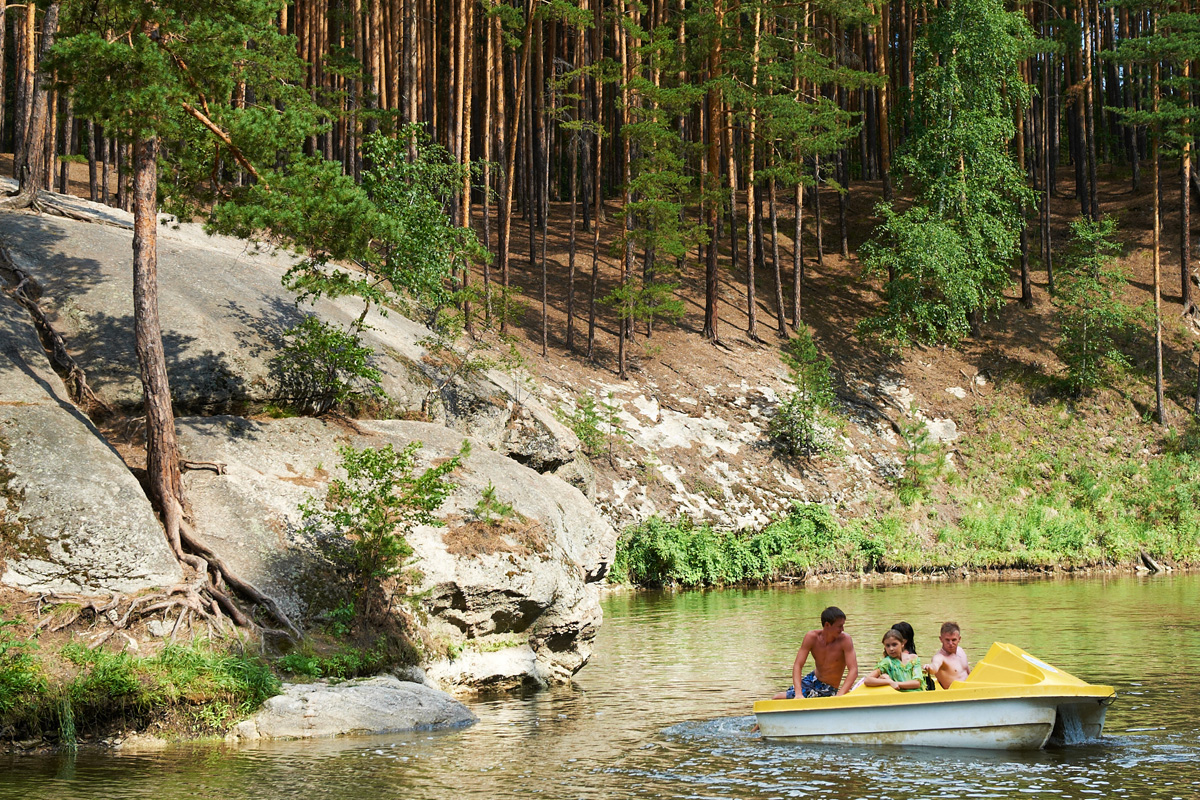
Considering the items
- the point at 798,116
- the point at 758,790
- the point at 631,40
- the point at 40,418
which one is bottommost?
the point at 758,790

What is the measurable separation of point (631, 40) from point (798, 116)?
6.16 metres

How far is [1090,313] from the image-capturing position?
36.4 m

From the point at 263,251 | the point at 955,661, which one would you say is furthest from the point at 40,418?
the point at 955,661

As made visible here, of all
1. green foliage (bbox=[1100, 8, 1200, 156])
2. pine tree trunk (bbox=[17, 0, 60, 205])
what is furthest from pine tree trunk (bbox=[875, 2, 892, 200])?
pine tree trunk (bbox=[17, 0, 60, 205])

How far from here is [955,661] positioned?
11578 mm

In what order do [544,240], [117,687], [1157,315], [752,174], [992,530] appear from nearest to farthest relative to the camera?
[117,687], [992,530], [544,240], [1157,315], [752,174]

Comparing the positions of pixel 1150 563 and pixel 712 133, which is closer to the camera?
pixel 1150 563

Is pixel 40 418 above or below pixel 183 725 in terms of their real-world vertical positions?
above

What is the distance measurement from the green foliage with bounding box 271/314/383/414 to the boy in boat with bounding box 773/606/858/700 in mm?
8363

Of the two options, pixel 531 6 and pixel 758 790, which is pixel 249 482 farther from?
pixel 531 6

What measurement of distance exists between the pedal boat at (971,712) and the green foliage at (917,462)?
2163 cm

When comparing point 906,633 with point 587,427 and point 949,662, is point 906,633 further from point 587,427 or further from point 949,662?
point 587,427

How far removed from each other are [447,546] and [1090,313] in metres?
28.9

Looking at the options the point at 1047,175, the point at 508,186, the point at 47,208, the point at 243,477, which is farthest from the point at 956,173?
the point at 243,477
